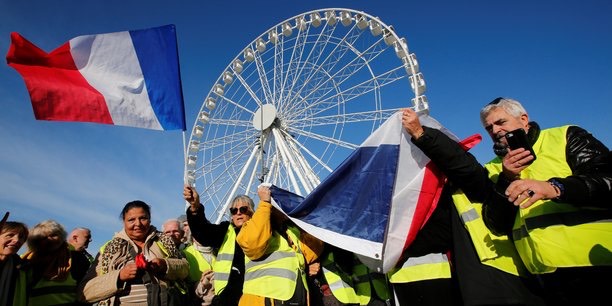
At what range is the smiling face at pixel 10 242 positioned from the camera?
3119 mm

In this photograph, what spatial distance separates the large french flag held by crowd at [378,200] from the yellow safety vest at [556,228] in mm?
740

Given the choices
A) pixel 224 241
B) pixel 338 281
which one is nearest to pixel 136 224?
pixel 224 241

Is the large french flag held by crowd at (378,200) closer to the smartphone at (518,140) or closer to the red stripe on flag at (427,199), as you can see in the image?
the red stripe on flag at (427,199)

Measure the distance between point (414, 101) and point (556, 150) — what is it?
374 inches

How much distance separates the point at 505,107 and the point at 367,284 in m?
2.20

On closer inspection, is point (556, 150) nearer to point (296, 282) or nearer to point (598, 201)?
point (598, 201)

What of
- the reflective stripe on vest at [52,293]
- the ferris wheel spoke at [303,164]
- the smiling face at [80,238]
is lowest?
the reflective stripe on vest at [52,293]

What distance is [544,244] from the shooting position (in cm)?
191

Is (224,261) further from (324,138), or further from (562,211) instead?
(324,138)

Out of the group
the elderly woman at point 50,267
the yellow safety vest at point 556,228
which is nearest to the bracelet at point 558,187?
the yellow safety vest at point 556,228

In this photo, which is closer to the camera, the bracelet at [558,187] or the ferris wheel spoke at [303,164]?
the bracelet at [558,187]

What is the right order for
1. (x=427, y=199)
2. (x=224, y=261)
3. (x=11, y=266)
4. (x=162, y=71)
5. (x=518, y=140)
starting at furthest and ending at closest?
(x=162, y=71) → (x=224, y=261) → (x=11, y=266) → (x=427, y=199) → (x=518, y=140)

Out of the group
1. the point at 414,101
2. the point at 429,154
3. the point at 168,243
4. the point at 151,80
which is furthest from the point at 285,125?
the point at 429,154

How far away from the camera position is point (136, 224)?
3.37 meters
